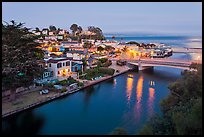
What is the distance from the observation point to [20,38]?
732 centimetres

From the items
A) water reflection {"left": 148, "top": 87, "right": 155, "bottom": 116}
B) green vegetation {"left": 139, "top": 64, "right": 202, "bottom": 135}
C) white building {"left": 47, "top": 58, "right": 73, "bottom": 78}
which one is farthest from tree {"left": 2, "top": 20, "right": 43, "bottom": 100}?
green vegetation {"left": 139, "top": 64, "right": 202, "bottom": 135}

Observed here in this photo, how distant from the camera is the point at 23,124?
6.25m

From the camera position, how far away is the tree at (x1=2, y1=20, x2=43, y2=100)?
6.64 m

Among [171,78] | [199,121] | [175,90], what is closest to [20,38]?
[175,90]

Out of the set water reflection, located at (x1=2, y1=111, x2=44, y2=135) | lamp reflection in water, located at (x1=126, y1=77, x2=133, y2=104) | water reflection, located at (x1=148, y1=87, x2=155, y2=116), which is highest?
lamp reflection in water, located at (x1=126, y1=77, x2=133, y2=104)

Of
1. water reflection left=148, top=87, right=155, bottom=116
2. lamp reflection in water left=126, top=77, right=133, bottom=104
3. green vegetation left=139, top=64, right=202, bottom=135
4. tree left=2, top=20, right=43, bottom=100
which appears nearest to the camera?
green vegetation left=139, top=64, right=202, bottom=135

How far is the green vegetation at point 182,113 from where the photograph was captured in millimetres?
2867

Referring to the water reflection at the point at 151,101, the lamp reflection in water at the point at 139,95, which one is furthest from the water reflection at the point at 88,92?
the water reflection at the point at 151,101

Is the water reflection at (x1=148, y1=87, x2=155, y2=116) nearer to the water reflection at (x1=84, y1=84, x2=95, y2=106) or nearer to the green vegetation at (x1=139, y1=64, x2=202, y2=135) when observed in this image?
the green vegetation at (x1=139, y1=64, x2=202, y2=135)

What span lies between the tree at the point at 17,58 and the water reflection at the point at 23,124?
3.18 feet

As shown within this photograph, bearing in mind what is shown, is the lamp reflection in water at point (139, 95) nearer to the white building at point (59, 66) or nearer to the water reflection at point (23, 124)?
the water reflection at point (23, 124)

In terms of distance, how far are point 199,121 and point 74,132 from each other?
3729 millimetres

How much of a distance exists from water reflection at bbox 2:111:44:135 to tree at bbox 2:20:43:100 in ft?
3.18

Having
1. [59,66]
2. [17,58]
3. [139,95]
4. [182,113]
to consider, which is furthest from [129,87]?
[182,113]
